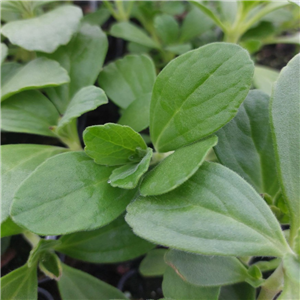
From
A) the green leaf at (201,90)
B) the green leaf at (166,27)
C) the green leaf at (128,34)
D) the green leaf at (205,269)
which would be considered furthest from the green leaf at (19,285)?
the green leaf at (166,27)

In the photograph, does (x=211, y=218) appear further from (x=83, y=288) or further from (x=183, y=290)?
(x=83, y=288)

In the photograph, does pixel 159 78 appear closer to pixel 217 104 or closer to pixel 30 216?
pixel 217 104

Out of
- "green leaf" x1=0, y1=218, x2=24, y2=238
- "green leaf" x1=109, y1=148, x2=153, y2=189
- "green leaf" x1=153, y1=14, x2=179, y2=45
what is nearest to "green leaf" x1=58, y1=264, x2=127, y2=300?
"green leaf" x1=0, y1=218, x2=24, y2=238

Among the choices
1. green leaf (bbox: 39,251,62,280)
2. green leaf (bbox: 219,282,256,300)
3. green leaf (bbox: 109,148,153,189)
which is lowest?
green leaf (bbox: 39,251,62,280)

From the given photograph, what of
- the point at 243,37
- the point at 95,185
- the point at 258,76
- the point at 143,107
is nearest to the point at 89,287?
the point at 95,185

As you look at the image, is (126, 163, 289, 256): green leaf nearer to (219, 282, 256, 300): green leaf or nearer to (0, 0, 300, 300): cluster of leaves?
(0, 0, 300, 300): cluster of leaves

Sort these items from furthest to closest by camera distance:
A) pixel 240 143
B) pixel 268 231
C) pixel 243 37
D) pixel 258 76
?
pixel 243 37 → pixel 258 76 → pixel 240 143 → pixel 268 231

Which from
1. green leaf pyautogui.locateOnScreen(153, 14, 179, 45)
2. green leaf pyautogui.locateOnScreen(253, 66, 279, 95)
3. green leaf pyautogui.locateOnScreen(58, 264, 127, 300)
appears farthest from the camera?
green leaf pyautogui.locateOnScreen(153, 14, 179, 45)
